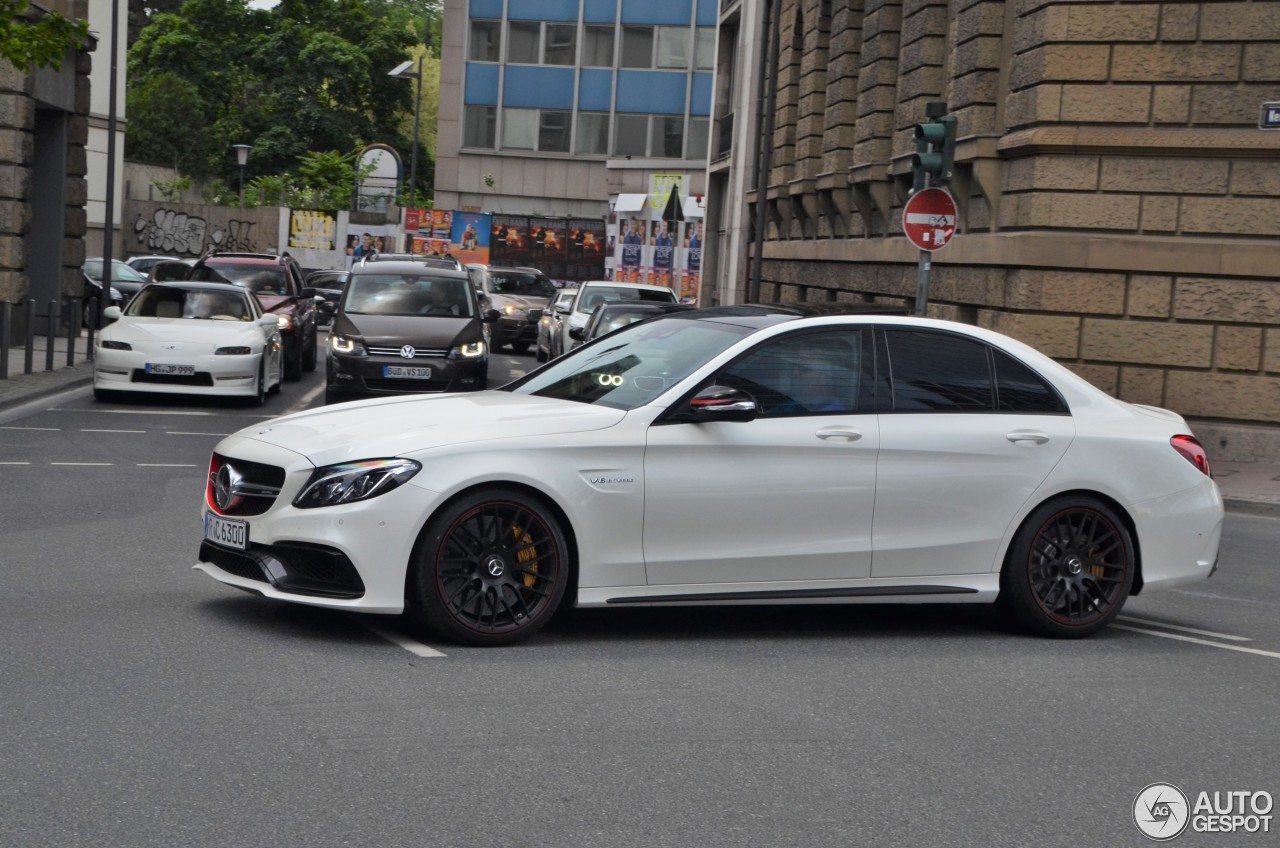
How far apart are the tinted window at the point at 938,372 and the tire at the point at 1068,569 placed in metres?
0.62

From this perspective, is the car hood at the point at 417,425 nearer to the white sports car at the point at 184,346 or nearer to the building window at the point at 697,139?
the white sports car at the point at 184,346

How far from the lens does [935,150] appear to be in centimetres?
1725

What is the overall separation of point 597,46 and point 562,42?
145 cm

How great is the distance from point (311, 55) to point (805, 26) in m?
48.6

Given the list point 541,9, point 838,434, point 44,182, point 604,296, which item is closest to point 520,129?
point 541,9

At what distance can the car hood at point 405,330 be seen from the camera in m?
18.9

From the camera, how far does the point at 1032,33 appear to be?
18969 millimetres

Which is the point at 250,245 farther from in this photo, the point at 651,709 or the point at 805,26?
the point at 651,709

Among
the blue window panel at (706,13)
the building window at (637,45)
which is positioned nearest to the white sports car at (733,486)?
the blue window panel at (706,13)

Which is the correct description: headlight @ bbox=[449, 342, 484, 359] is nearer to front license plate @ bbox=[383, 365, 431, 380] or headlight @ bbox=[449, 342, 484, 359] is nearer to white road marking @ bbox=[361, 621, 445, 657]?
front license plate @ bbox=[383, 365, 431, 380]

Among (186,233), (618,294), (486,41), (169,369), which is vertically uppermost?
(486,41)

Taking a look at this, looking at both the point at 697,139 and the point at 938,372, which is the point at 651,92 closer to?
the point at 697,139

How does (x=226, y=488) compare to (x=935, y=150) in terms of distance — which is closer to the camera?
(x=226, y=488)

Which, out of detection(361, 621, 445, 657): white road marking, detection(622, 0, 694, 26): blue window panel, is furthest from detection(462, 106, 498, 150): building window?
detection(361, 621, 445, 657): white road marking
